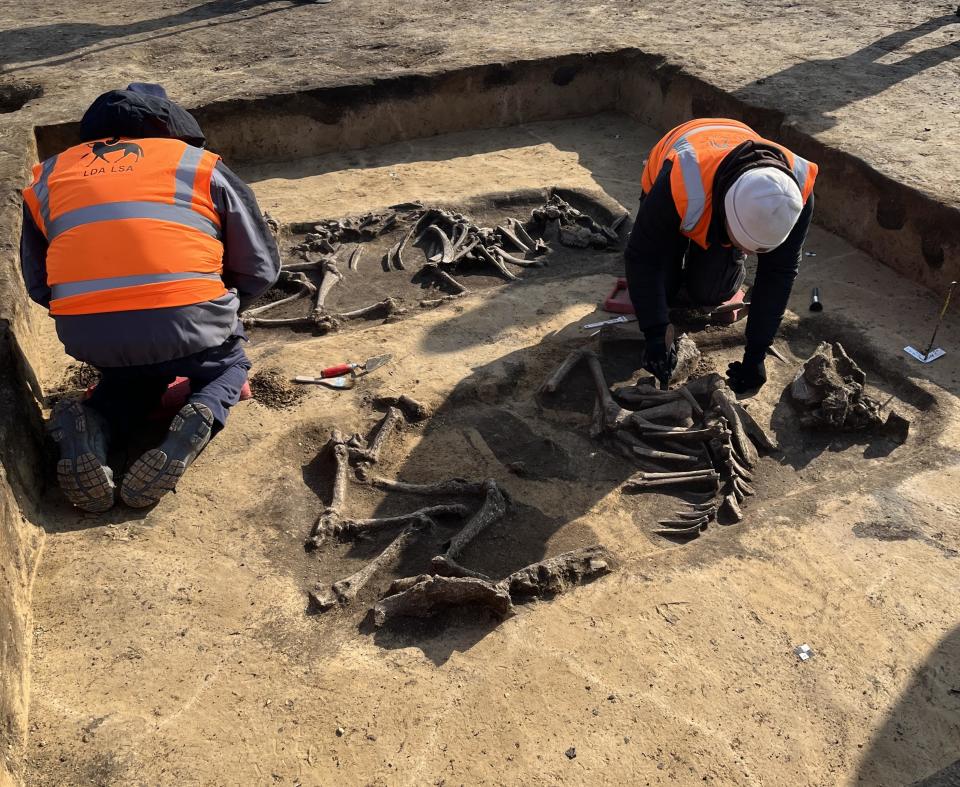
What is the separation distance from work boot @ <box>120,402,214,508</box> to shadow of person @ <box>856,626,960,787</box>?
115 inches

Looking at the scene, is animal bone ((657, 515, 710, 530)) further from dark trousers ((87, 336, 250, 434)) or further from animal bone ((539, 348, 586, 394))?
dark trousers ((87, 336, 250, 434))

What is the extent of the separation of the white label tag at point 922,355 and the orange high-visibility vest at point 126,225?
3929 millimetres

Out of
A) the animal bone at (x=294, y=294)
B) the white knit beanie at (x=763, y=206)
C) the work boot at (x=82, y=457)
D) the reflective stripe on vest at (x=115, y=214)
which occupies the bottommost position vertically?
the animal bone at (x=294, y=294)

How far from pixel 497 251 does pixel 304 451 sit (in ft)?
8.43

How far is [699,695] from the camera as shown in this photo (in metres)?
2.95

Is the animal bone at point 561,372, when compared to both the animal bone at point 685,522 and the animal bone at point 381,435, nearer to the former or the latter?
the animal bone at point 381,435

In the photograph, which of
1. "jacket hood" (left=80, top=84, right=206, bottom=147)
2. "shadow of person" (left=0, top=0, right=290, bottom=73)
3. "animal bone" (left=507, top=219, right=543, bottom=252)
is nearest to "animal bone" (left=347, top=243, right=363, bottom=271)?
"animal bone" (left=507, top=219, right=543, bottom=252)

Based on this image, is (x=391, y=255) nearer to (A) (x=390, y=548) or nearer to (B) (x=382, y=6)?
(A) (x=390, y=548)

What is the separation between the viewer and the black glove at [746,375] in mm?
4484

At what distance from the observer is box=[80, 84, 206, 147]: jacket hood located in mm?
3887

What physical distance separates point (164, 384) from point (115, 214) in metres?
0.95

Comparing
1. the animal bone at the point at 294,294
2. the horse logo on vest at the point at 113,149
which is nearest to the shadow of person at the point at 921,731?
the horse logo on vest at the point at 113,149

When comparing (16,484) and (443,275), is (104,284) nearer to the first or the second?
(16,484)

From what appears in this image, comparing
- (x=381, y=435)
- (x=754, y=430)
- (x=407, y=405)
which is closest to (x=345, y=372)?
(x=407, y=405)
